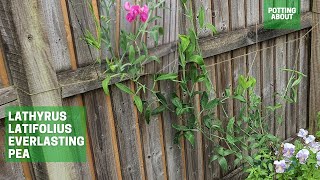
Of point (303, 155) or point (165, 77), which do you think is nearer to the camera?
point (165, 77)

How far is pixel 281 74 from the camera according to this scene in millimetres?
2977

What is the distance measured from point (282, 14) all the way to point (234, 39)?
0.59m

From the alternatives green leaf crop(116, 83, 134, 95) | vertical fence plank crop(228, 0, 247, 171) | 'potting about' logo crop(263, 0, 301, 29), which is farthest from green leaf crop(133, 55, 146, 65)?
'potting about' logo crop(263, 0, 301, 29)

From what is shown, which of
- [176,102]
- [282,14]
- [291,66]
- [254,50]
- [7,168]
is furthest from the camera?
[291,66]

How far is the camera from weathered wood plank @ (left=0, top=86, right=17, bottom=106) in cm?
160

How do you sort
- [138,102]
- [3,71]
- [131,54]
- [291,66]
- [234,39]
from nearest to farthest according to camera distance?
1. [3,71]
2. [131,54]
3. [138,102]
4. [234,39]
5. [291,66]

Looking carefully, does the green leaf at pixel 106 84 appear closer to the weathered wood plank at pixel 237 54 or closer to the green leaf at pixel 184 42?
the green leaf at pixel 184 42

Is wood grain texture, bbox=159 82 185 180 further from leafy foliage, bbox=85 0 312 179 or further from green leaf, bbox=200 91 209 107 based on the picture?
green leaf, bbox=200 91 209 107

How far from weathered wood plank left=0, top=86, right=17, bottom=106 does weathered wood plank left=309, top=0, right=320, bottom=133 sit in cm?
234

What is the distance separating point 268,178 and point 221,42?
0.85m

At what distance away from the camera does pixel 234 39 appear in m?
2.47

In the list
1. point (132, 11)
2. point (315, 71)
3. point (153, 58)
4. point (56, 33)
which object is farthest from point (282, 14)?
point (56, 33)

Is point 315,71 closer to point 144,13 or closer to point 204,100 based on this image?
point 204,100

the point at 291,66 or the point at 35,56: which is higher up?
the point at 35,56
